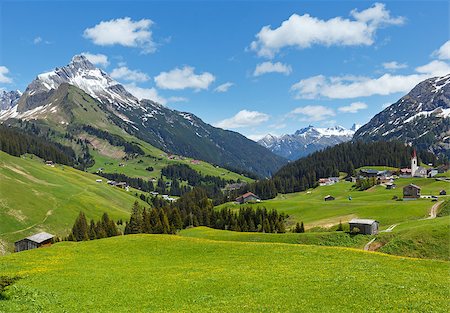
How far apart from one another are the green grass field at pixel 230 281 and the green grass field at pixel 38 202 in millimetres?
76180

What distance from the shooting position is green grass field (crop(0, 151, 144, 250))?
118 meters

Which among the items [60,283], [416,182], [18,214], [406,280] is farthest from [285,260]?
[416,182]

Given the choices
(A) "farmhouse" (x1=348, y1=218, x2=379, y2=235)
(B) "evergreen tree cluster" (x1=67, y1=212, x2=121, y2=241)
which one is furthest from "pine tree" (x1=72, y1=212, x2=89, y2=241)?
(A) "farmhouse" (x1=348, y1=218, x2=379, y2=235)

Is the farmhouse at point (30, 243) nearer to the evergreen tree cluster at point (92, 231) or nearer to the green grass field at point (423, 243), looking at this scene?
the evergreen tree cluster at point (92, 231)

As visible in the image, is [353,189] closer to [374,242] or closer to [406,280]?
[374,242]

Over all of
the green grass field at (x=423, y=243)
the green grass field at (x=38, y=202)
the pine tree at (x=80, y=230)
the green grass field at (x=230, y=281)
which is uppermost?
the green grass field at (x=38, y=202)

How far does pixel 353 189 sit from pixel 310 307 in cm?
18105

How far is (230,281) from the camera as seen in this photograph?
3278cm

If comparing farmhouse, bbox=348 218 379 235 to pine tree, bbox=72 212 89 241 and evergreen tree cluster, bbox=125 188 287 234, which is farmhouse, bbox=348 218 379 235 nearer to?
evergreen tree cluster, bbox=125 188 287 234

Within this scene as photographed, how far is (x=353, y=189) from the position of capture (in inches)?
7613

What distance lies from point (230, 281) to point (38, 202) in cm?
12911

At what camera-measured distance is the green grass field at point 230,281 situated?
83.6 feet

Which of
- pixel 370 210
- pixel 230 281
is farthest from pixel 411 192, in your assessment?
pixel 230 281

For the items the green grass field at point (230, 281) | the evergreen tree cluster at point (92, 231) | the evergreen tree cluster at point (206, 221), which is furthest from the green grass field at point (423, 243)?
the evergreen tree cluster at point (92, 231)
